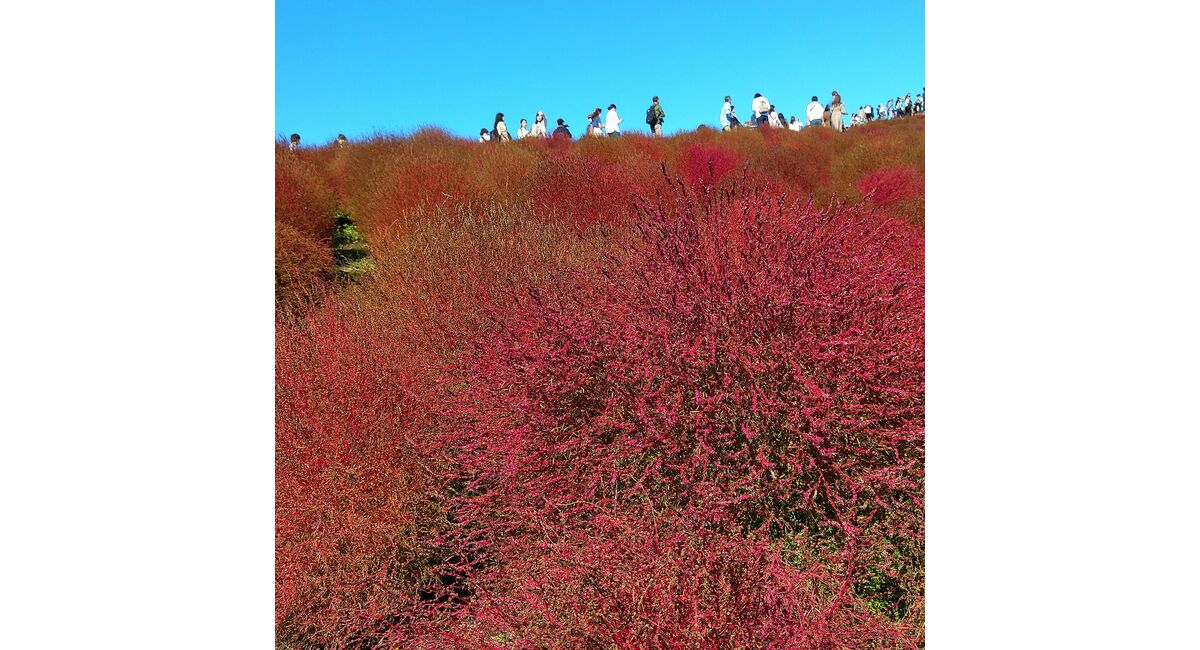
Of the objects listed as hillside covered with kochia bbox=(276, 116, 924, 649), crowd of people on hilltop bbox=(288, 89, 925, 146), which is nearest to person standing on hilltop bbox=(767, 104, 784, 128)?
crowd of people on hilltop bbox=(288, 89, 925, 146)

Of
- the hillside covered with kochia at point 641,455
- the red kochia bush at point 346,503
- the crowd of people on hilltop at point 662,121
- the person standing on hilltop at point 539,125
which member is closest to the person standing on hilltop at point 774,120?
the crowd of people on hilltop at point 662,121

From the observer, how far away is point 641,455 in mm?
2680

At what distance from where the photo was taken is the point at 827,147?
8.98m

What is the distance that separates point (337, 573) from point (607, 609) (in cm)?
193

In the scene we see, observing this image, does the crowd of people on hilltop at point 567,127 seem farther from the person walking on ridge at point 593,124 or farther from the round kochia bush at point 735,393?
the round kochia bush at point 735,393

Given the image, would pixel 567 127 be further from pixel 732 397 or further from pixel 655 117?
pixel 732 397

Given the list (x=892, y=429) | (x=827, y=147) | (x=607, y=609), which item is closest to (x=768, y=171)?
(x=827, y=147)

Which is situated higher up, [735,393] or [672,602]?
[735,393]

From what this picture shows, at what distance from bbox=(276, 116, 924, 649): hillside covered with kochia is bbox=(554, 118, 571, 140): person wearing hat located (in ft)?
17.8

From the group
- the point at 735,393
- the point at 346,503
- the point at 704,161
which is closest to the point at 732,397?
the point at 735,393

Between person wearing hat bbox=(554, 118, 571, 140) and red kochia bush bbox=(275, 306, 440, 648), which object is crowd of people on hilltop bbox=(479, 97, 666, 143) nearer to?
person wearing hat bbox=(554, 118, 571, 140)

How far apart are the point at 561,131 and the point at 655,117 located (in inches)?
57.0

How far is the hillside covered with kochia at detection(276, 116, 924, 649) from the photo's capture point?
78.8 inches
